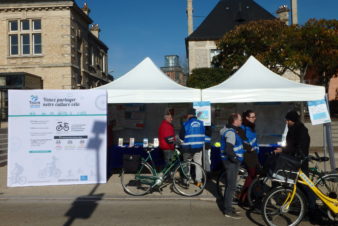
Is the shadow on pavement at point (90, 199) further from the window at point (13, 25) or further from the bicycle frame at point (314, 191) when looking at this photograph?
the window at point (13, 25)

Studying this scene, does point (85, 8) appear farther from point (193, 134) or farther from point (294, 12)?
point (193, 134)

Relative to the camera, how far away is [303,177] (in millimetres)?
5121

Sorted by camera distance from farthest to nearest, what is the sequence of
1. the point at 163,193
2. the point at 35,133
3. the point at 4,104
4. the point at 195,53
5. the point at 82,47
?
the point at 195,53
the point at 82,47
the point at 4,104
the point at 35,133
the point at 163,193

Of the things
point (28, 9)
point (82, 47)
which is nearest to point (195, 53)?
point (82, 47)

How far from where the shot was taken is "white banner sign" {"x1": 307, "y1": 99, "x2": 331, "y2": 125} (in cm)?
741

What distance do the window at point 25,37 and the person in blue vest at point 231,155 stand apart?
975 inches

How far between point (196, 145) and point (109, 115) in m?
3.92

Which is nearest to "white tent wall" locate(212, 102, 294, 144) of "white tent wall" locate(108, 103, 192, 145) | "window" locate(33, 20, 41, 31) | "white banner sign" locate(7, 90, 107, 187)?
"white tent wall" locate(108, 103, 192, 145)

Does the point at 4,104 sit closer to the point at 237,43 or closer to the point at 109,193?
the point at 237,43

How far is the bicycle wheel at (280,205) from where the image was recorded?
16.5 ft

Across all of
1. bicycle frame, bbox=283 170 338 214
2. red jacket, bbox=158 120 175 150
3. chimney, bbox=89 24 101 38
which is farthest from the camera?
chimney, bbox=89 24 101 38

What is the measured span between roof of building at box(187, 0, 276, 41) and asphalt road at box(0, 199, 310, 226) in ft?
96.2

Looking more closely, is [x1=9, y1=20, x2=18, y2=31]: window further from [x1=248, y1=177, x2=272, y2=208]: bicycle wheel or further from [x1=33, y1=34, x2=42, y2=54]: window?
[x1=248, y1=177, x2=272, y2=208]: bicycle wheel

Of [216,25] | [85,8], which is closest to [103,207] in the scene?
[216,25]
